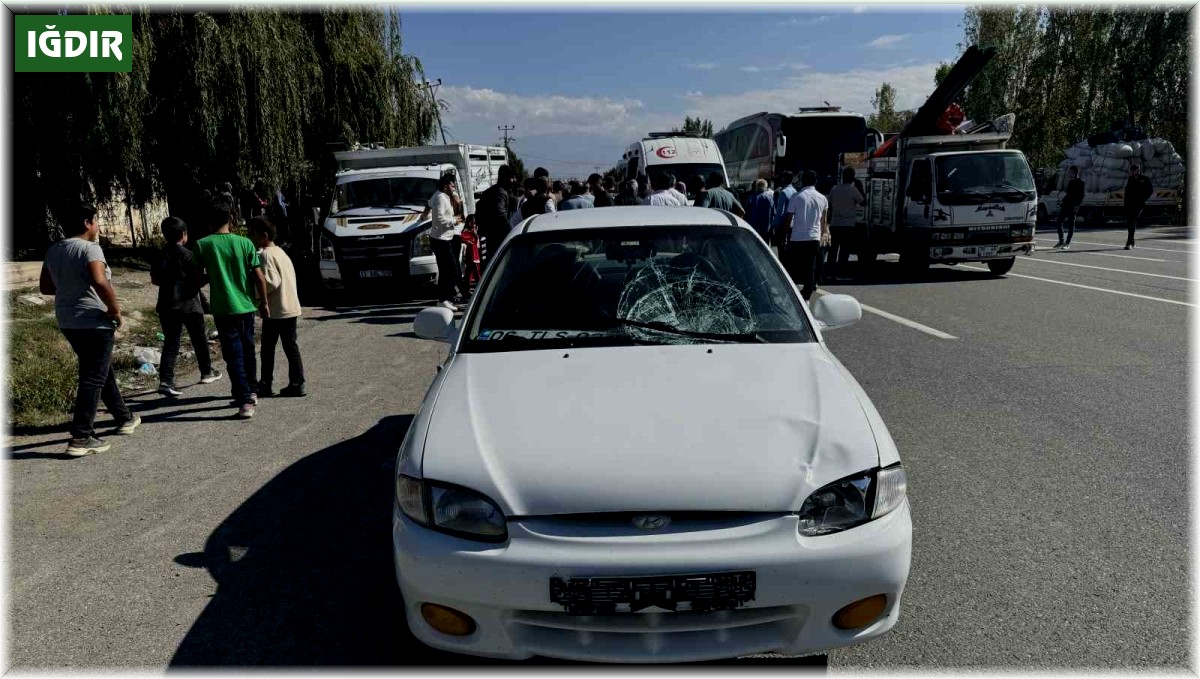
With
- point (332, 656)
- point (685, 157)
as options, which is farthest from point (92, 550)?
point (685, 157)

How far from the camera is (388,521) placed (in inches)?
175

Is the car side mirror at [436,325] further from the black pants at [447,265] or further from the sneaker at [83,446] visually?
the black pants at [447,265]

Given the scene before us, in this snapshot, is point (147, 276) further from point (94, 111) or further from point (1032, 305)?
point (1032, 305)

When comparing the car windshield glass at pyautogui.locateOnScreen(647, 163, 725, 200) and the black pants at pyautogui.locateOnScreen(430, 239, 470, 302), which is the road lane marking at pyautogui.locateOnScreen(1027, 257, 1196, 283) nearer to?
the car windshield glass at pyautogui.locateOnScreen(647, 163, 725, 200)

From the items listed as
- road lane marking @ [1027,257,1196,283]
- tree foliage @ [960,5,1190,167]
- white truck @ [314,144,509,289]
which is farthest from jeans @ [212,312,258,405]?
tree foliage @ [960,5,1190,167]

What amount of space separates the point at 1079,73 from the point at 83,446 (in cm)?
4806

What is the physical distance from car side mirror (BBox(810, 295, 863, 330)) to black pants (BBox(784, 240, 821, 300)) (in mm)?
7567

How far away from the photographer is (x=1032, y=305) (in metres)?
11.2

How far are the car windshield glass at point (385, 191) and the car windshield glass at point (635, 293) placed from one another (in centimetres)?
1074

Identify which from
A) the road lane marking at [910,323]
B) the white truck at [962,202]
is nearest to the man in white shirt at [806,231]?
the road lane marking at [910,323]

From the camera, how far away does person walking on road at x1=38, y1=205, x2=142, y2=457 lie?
569cm

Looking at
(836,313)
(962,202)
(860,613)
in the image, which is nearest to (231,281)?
(836,313)

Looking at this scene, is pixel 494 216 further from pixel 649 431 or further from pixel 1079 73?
pixel 1079 73

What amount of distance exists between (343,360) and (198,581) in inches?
209
